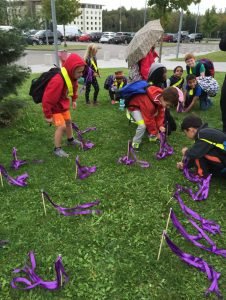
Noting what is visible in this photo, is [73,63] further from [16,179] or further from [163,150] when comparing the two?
[163,150]

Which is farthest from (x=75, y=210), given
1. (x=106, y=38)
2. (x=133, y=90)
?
(x=106, y=38)

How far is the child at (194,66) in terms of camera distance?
25.8 feet

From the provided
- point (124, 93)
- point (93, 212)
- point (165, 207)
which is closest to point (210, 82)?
point (124, 93)

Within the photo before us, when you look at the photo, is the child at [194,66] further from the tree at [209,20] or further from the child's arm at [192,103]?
the tree at [209,20]

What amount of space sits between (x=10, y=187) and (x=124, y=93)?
237 centimetres

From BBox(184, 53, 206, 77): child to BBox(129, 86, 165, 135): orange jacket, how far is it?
3133 millimetres

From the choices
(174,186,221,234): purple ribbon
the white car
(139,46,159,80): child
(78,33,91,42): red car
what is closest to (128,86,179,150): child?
(139,46,159,80): child

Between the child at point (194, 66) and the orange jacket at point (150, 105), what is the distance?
3.13 metres

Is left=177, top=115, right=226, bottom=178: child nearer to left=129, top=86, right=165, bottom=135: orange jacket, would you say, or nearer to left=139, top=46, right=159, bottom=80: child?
left=129, top=86, right=165, bottom=135: orange jacket

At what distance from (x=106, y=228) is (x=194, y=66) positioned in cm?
591

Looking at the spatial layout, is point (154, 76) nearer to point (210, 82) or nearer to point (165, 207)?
point (210, 82)

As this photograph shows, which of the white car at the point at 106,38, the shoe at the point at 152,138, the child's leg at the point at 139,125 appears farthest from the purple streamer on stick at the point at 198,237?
the white car at the point at 106,38

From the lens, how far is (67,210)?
363 centimetres

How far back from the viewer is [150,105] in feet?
16.8
